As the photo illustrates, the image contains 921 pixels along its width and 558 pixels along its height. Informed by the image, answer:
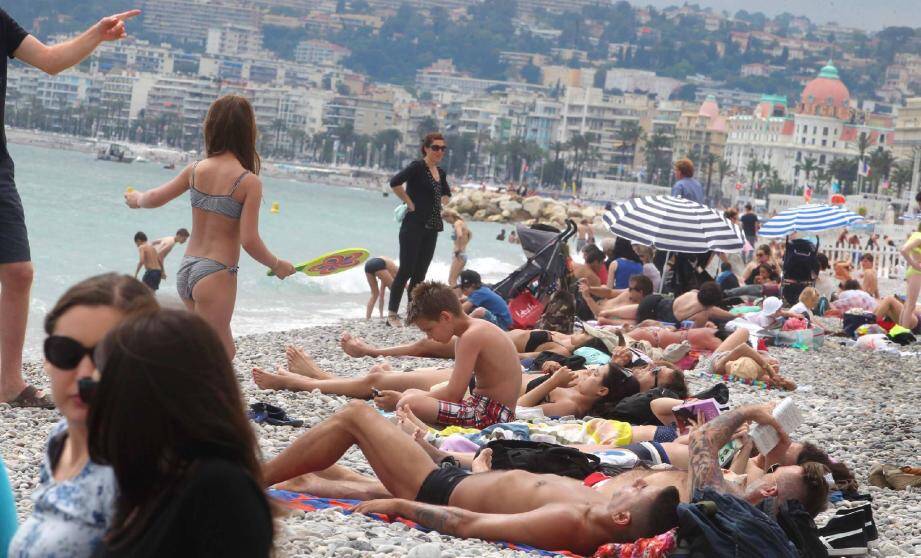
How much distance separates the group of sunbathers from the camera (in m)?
4.09

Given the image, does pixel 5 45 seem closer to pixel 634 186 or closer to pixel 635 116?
pixel 634 186

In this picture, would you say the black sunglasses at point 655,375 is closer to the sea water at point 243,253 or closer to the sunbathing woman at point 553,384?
the sunbathing woman at point 553,384

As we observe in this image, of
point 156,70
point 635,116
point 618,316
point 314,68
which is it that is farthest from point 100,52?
point 618,316

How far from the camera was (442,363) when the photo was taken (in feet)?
27.5

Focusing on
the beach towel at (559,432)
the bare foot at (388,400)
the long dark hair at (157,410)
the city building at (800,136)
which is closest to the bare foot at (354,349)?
the bare foot at (388,400)

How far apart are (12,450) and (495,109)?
167814 millimetres

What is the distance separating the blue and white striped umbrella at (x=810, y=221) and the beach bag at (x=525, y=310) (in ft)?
19.3

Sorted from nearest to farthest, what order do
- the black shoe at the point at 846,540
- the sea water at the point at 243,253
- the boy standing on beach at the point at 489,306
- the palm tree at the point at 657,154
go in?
the black shoe at the point at 846,540, the boy standing on beach at the point at 489,306, the sea water at the point at 243,253, the palm tree at the point at 657,154

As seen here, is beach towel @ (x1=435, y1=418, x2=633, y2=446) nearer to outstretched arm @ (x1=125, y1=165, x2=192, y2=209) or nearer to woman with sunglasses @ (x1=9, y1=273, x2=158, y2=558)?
outstretched arm @ (x1=125, y1=165, x2=192, y2=209)

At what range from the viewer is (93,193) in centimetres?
5762

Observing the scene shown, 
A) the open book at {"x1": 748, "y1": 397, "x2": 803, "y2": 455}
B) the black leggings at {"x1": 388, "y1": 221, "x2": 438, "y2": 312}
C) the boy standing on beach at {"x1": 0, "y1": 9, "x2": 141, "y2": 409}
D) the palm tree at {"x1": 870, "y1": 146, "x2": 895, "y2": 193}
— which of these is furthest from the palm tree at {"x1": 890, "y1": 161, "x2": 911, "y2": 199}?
the boy standing on beach at {"x1": 0, "y1": 9, "x2": 141, "y2": 409}

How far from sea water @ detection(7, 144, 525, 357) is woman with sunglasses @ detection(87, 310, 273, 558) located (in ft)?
1.03

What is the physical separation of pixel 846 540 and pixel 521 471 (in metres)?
1.16

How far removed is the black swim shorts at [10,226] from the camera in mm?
4707
